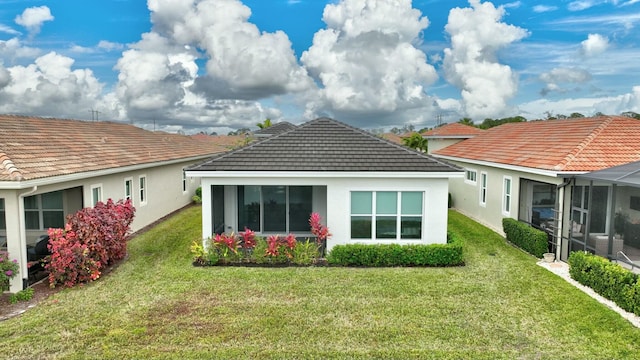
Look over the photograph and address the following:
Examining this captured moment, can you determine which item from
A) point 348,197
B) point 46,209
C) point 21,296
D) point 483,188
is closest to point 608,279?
point 348,197

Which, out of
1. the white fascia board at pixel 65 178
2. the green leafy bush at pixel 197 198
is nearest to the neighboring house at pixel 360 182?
the white fascia board at pixel 65 178

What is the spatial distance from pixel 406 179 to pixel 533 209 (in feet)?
19.2

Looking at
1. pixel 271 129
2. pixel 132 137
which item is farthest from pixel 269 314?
pixel 271 129

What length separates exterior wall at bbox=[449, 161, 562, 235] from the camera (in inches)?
603

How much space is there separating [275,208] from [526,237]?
8566 mm

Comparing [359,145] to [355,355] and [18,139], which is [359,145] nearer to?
[355,355]

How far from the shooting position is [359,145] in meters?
13.5

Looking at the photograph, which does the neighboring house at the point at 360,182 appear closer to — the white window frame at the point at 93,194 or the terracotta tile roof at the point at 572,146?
the terracotta tile roof at the point at 572,146

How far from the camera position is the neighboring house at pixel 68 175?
31.8 feet

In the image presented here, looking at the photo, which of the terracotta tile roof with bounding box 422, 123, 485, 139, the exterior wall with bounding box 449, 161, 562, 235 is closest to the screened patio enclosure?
the exterior wall with bounding box 449, 161, 562, 235

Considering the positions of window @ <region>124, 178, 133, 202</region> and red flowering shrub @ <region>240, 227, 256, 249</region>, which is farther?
window @ <region>124, 178, 133, 202</region>

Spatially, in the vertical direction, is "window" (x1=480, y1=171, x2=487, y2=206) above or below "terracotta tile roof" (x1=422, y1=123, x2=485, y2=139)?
below

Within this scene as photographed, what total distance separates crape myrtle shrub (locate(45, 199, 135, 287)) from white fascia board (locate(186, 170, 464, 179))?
2578 mm

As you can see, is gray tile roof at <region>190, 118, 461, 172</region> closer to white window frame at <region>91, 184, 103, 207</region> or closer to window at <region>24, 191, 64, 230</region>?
white window frame at <region>91, 184, 103, 207</region>
